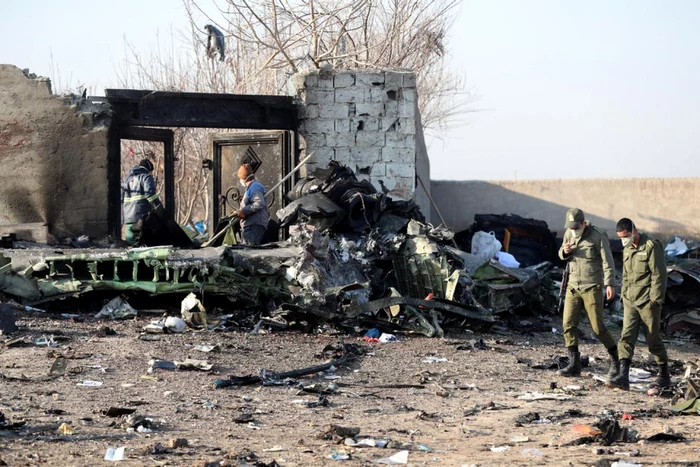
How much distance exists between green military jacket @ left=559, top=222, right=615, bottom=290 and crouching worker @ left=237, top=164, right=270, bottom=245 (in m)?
4.84

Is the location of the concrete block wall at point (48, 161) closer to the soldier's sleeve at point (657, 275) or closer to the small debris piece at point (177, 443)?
the soldier's sleeve at point (657, 275)

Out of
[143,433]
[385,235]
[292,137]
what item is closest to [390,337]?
[385,235]

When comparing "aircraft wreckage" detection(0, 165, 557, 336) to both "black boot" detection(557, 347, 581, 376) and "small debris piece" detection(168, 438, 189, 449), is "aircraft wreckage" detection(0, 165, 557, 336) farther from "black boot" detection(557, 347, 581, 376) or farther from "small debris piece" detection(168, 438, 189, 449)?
"small debris piece" detection(168, 438, 189, 449)

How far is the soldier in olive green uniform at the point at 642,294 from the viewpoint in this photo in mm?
8016

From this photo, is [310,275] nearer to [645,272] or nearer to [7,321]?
[7,321]

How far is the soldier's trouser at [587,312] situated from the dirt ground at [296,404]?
0.44m

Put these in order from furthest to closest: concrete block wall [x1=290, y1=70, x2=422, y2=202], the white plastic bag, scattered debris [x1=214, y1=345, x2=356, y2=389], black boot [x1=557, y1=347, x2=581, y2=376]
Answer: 1. concrete block wall [x1=290, y1=70, x2=422, y2=202]
2. the white plastic bag
3. black boot [x1=557, y1=347, x2=581, y2=376]
4. scattered debris [x1=214, y1=345, x2=356, y2=389]

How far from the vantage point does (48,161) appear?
47.3 ft

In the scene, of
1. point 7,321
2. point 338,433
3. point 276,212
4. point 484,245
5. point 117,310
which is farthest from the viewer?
point 484,245

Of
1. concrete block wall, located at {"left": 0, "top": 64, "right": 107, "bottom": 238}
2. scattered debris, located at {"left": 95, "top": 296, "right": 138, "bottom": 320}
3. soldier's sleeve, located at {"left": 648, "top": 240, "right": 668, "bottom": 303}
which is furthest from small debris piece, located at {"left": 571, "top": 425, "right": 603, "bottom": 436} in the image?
concrete block wall, located at {"left": 0, "top": 64, "right": 107, "bottom": 238}

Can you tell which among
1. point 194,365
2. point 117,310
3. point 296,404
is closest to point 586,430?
point 296,404

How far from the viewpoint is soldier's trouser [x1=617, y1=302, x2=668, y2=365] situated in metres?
8.08

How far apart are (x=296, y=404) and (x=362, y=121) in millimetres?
9031

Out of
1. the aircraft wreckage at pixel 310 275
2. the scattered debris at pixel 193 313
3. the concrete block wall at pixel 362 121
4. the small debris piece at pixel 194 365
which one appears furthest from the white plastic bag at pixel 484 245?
the small debris piece at pixel 194 365
